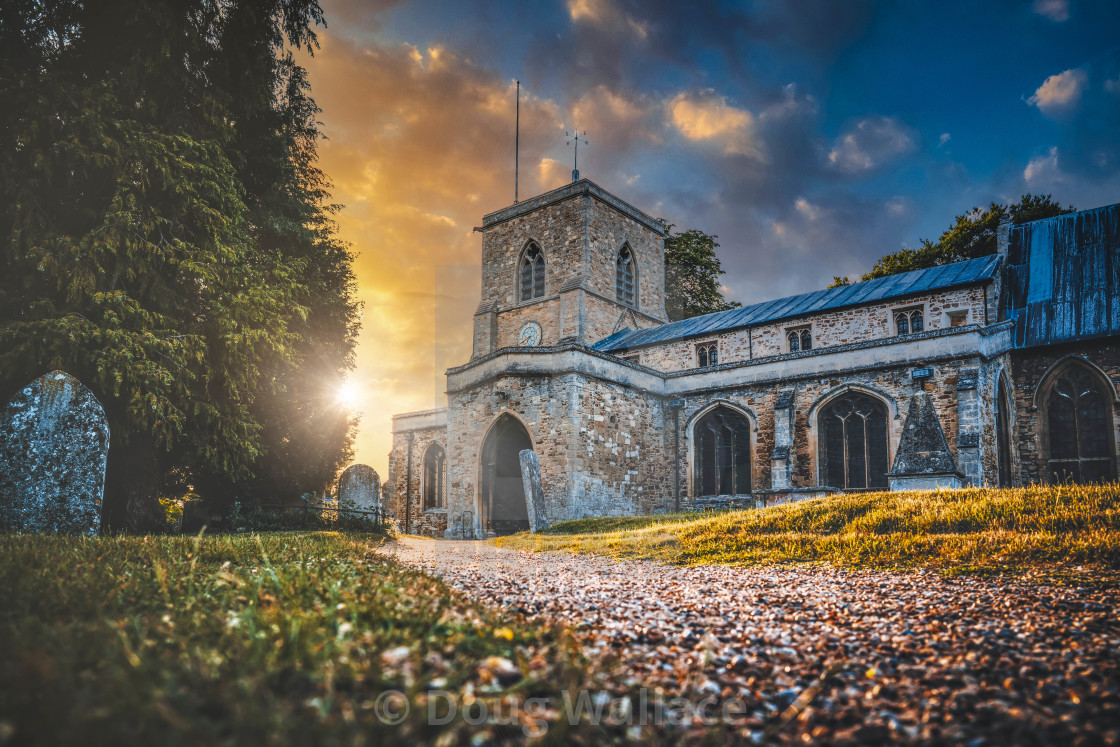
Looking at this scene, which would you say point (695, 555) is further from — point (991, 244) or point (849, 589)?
point (991, 244)

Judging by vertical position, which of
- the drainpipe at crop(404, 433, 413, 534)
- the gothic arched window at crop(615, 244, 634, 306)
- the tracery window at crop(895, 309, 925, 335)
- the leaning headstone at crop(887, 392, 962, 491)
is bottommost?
the drainpipe at crop(404, 433, 413, 534)

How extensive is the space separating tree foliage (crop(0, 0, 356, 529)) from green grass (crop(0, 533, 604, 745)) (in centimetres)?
832

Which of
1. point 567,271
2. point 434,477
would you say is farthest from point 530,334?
point 434,477

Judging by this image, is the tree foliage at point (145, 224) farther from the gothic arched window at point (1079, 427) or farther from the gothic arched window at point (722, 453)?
the gothic arched window at point (1079, 427)

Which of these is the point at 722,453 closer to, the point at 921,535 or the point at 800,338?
the point at 800,338

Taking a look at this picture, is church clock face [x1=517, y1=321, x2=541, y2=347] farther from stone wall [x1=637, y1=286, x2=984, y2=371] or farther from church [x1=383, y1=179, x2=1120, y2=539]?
church [x1=383, y1=179, x2=1120, y2=539]

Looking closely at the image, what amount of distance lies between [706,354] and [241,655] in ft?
75.9

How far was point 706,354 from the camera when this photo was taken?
2481 cm

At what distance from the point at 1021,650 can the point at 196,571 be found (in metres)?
5.95

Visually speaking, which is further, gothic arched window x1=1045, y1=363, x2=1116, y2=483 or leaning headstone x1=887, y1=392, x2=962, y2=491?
gothic arched window x1=1045, y1=363, x2=1116, y2=483

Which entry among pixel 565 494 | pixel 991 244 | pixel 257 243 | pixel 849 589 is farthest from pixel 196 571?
pixel 991 244

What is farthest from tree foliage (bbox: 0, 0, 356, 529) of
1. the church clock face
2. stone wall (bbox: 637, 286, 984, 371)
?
stone wall (bbox: 637, 286, 984, 371)

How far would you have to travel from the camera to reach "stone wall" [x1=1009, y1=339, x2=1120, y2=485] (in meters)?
18.7

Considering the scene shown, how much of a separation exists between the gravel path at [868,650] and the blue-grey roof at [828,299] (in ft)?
58.4
